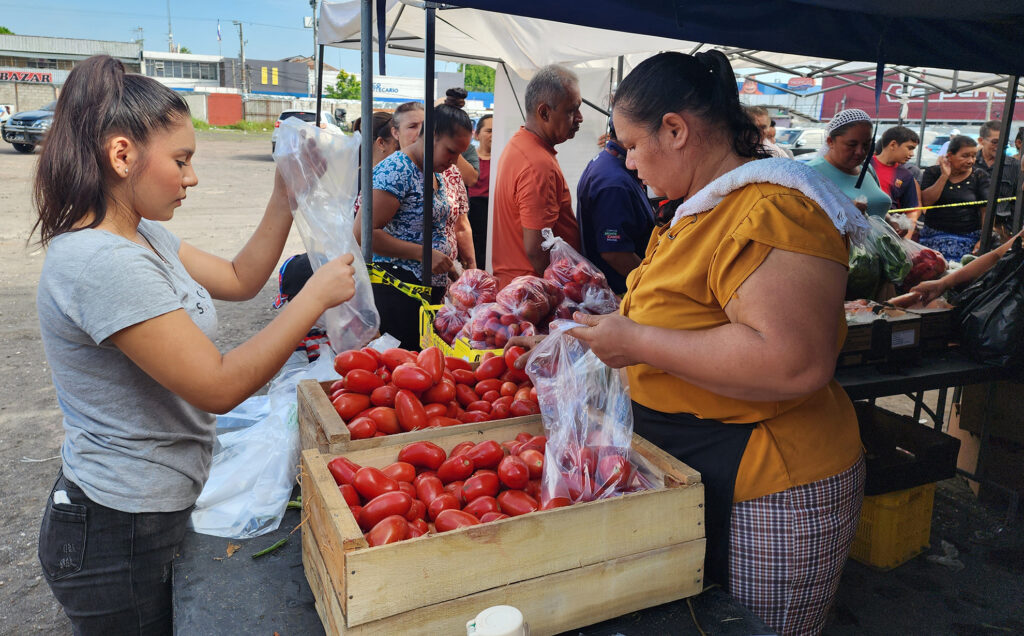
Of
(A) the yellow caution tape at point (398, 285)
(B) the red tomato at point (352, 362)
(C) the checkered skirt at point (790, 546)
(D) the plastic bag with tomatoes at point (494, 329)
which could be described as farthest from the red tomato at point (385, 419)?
(A) the yellow caution tape at point (398, 285)

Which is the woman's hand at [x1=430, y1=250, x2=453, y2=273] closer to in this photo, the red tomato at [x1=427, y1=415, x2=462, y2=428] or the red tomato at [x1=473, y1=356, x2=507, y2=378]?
the red tomato at [x1=473, y1=356, x2=507, y2=378]

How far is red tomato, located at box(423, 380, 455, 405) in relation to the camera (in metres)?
2.10

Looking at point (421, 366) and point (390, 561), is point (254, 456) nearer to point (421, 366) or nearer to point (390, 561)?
point (421, 366)

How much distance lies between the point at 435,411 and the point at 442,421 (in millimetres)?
52

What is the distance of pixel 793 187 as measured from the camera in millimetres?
1504

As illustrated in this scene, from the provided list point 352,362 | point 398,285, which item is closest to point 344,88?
point 398,285

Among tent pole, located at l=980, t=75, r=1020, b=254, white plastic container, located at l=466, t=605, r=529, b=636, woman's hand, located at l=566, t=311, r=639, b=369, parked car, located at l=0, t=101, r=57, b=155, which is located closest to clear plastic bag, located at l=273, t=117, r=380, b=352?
woman's hand, located at l=566, t=311, r=639, b=369

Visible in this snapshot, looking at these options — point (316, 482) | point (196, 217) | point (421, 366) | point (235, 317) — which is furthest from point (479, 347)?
point (196, 217)

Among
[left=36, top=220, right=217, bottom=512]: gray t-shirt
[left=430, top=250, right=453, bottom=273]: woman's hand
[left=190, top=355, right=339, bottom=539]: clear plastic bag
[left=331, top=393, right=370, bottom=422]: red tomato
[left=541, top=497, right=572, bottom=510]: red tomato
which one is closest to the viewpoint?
[left=36, top=220, right=217, bottom=512]: gray t-shirt

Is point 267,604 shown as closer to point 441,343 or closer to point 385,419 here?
point 385,419

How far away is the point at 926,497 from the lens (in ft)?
11.5

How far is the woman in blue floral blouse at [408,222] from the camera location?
150 inches

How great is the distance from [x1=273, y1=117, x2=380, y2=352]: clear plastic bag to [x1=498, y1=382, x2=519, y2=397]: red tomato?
0.60 meters

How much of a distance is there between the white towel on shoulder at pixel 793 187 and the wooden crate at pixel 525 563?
608 mm
